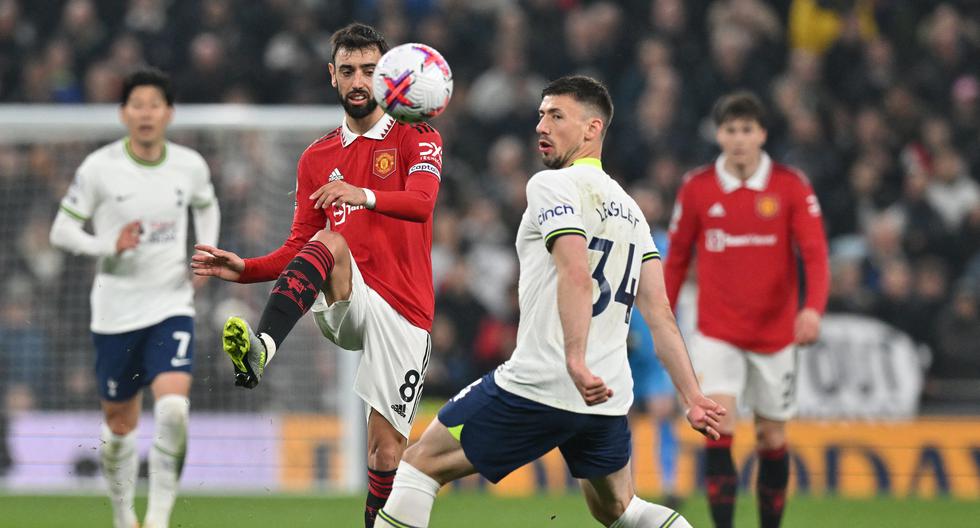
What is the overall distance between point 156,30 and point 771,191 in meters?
9.87

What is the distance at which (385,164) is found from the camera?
22.8 feet

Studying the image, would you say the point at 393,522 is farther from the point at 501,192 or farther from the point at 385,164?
the point at 501,192

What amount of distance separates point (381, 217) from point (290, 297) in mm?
1032

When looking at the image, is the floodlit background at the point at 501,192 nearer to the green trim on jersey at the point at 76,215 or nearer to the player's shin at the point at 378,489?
the green trim on jersey at the point at 76,215

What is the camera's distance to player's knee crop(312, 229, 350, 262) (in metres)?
6.33

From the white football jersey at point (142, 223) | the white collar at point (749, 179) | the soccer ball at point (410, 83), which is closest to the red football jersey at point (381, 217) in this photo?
the soccer ball at point (410, 83)

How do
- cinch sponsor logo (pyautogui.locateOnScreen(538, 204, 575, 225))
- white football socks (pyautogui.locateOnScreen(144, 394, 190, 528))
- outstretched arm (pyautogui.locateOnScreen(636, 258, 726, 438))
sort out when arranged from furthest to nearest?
white football socks (pyautogui.locateOnScreen(144, 394, 190, 528)) → outstretched arm (pyautogui.locateOnScreen(636, 258, 726, 438)) → cinch sponsor logo (pyautogui.locateOnScreen(538, 204, 575, 225))

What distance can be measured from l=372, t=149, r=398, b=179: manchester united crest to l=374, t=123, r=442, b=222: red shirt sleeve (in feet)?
0.19

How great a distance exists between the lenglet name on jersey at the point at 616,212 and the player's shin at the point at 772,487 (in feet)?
11.0

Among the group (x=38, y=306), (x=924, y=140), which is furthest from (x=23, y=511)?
(x=924, y=140)

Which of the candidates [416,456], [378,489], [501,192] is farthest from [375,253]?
[501,192]

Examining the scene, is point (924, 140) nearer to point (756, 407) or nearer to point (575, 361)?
point (756, 407)

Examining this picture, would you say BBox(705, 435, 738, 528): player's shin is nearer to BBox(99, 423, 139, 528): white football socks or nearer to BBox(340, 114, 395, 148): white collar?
BBox(340, 114, 395, 148): white collar

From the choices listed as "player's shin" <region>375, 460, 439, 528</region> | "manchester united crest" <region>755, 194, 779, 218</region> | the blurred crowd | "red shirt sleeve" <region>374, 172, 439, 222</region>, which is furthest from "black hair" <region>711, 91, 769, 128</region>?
the blurred crowd
